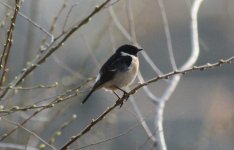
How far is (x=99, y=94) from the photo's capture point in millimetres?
9617

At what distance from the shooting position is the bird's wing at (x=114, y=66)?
5.39 m

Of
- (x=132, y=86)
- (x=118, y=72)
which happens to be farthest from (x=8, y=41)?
(x=132, y=86)

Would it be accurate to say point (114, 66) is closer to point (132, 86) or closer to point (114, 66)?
point (114, 66)

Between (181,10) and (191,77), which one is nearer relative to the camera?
(191,77)

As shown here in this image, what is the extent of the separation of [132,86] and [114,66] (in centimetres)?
46

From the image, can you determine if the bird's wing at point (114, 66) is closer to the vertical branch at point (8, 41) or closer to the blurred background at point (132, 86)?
the blurred background at point (132, 86)

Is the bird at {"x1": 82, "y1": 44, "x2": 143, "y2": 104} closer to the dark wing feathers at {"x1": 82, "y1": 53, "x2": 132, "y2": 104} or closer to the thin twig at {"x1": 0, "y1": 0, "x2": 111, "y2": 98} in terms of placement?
the dark wing feathers at {"x1": 82, "y1": 53, "x2": 132, "y2": 104}

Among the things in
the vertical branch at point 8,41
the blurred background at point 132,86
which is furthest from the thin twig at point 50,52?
the blurred background at point 132,86

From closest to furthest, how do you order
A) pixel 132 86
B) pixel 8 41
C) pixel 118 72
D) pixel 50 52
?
pixel 8 41 → pixel 50 52 → pixel 118 72 → pixel 132 86

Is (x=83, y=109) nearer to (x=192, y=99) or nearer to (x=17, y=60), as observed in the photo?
(x=17, y=60)

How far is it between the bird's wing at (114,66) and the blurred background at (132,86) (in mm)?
128

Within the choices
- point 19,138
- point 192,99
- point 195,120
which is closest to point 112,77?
point 19,138

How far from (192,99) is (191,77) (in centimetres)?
90

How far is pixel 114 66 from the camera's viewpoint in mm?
5496
